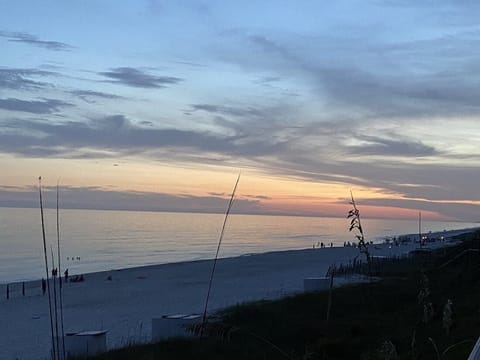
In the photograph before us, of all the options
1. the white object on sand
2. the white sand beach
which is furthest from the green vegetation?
the white sand beach

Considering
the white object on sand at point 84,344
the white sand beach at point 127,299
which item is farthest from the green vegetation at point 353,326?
the white sand beach at point 127,299

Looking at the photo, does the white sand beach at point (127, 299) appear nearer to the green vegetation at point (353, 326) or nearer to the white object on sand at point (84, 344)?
the white object on sand at point (84, 344)

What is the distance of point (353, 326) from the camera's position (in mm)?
10422

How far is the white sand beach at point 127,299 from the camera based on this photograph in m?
15.6

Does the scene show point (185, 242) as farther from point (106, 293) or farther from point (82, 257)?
point (106, 293)

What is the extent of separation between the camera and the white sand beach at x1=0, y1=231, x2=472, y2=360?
51.3 ft

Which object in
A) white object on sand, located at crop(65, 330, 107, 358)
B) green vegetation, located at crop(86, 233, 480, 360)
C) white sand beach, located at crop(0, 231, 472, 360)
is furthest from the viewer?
white sand beach, located at crop(0, 231, 472, 360)

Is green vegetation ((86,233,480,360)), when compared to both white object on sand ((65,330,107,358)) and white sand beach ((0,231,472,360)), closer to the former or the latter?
white object on sand ((65,330,107,358))

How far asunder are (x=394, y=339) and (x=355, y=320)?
2.71 metres

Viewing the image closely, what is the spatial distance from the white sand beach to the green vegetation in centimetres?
289

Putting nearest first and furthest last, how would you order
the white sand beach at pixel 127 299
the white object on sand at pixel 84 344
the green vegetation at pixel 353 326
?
the green vegetation at pixel 353 326
the white object on sand at pixel 84 344
the white sand beach at pixel 127 299

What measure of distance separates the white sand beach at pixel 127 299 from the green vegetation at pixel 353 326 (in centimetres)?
289

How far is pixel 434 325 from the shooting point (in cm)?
870

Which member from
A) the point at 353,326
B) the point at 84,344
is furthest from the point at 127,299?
the point at 353,326
